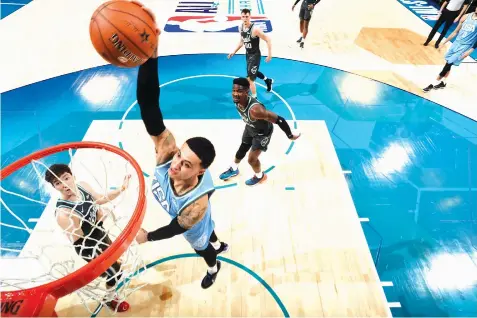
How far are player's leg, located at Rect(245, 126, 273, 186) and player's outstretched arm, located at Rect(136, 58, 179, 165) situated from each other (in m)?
1.69

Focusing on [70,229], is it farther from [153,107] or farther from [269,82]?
[269,82]

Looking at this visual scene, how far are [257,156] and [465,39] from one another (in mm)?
4979

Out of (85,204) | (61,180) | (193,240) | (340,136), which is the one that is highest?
(61,180)

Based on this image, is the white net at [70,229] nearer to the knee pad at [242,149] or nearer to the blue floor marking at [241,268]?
the blue floor marking at [241,268]

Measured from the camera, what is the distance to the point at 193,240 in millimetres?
2914

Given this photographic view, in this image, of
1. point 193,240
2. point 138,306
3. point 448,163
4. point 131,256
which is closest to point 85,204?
point 131,256

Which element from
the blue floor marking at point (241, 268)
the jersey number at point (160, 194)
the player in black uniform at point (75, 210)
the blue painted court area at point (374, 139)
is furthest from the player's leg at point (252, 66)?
the player in black uniform at point (75, 210)

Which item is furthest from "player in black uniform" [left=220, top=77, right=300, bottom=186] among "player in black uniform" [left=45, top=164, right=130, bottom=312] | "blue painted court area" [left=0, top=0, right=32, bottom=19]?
"blue painted court area" [left=0, top=0, right=32, bottom=19]

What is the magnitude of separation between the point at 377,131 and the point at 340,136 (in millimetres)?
715

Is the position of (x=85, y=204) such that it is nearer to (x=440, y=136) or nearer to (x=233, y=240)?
(x=233, y=240)

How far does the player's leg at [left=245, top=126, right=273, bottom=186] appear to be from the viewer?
13.7 ft

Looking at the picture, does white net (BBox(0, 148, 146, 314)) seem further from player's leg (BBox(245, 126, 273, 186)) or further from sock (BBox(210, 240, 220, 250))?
player's leg (BBox(245, 126, 273, 186))

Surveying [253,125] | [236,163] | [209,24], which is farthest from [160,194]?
[209,24]

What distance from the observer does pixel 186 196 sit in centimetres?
249
